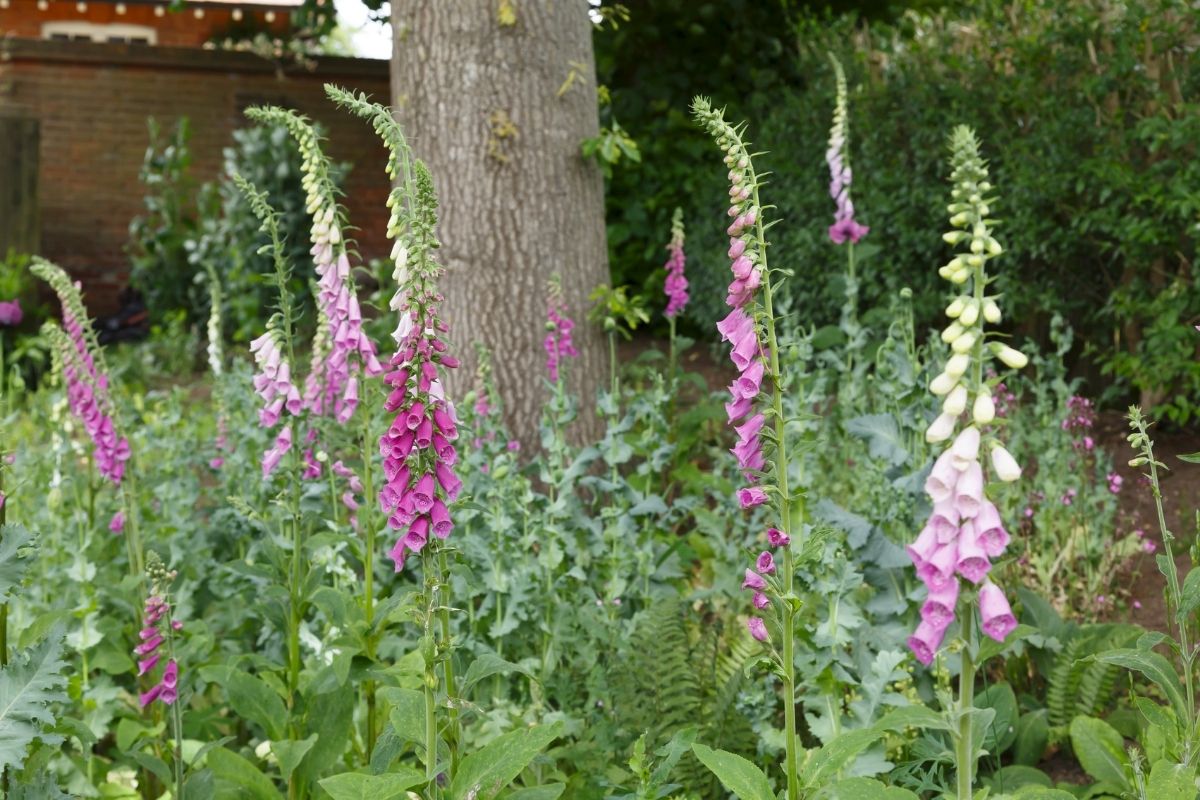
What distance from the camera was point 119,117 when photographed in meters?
12.9

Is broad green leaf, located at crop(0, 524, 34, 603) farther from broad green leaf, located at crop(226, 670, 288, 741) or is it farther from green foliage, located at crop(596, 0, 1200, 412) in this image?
green foliage, located at crop(596, 0, 1200, 412)

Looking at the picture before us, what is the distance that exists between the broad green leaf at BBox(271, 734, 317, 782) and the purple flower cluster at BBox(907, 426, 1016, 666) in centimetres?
161

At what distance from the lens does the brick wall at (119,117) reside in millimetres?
12836

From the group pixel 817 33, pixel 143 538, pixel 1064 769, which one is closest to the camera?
pixel 1064 769

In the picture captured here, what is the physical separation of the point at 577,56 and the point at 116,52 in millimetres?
9328

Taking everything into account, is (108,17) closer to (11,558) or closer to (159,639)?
(159,639)

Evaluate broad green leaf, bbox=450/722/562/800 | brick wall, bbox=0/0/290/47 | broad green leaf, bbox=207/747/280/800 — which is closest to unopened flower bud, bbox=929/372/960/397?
broad green leaf, bbox=450/722/562/800

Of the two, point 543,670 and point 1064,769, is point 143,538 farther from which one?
point 1064,769

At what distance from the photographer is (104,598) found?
Result: 4312 mm

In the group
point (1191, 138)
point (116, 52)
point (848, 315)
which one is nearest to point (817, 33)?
point (1191, 138)

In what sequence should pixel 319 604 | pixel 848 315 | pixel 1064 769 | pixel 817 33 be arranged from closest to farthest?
pixel 319 604, pixel 1064 769, pixel 848 315, pixel 817 33

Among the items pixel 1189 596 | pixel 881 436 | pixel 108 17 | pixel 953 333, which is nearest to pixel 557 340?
pixel 881 436

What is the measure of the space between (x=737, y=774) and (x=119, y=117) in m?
12.5

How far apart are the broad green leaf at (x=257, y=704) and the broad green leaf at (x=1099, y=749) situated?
188 centimetres
